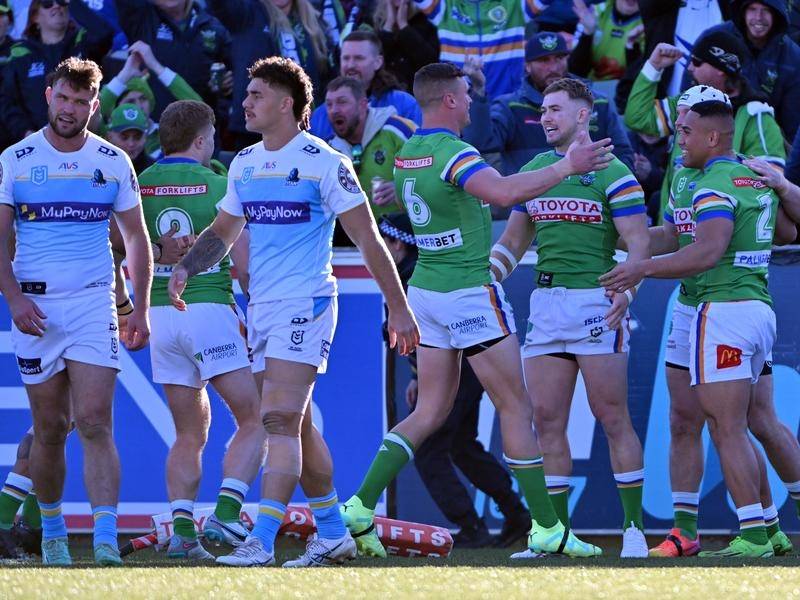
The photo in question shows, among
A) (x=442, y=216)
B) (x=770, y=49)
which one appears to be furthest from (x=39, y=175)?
(x=770, y=49)

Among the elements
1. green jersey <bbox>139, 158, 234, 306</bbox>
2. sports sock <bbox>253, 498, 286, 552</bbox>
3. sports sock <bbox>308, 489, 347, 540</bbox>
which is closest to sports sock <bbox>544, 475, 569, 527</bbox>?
sports sock <bbox>308, 489, 347, 540</bbox>

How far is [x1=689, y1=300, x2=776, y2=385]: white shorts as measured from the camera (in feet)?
25.4

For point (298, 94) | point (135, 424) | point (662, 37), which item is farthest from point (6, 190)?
point (662, 37)

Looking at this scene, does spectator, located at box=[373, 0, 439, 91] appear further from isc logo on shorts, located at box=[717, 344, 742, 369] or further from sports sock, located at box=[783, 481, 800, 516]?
sports sock, located at box=[783, 481, 800, 516]

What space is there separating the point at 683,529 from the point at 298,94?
3.39 metres

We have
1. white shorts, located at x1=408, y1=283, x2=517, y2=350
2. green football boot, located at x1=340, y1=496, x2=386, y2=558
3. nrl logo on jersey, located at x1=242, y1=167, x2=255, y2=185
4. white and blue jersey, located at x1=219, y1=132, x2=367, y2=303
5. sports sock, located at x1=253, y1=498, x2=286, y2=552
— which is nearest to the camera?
sports sock, located at x1=253, y1=498, x2=286, y2=552

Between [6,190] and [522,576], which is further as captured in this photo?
[6,190]

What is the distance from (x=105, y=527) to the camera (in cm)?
691

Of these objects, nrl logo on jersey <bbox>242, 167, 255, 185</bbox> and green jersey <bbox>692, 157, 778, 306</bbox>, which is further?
green jersey <bbox>692, 157, 778, 306</bbox>

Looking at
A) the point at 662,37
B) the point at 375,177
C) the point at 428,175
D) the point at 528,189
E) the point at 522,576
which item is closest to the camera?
the point at 522,576

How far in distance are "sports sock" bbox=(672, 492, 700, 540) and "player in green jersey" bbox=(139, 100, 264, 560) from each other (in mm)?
2419

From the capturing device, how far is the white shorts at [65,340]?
700 centimetres

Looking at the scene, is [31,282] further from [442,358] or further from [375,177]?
[375,177]

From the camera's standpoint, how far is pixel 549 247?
808cm
